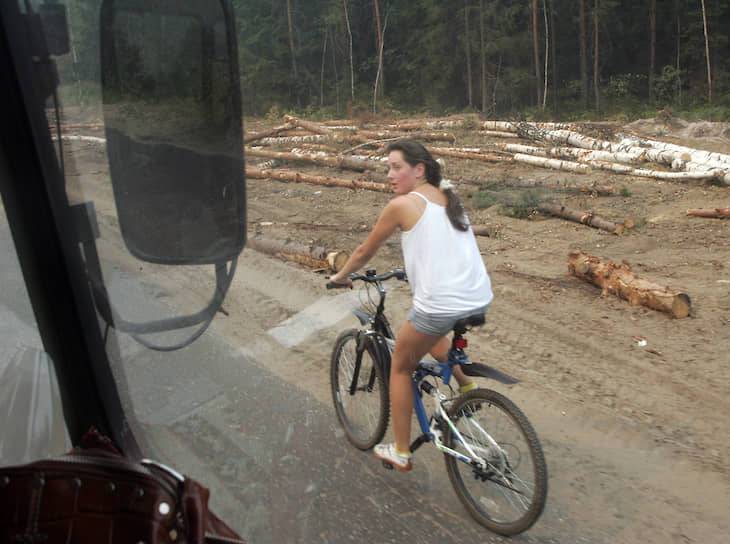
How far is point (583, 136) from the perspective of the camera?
687 inches

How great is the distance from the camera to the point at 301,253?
7.35 meters

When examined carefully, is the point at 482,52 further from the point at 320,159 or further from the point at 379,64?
the point at 320,159

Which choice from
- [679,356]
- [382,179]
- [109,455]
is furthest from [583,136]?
[109,455]

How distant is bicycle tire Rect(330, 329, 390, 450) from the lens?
3512 mm

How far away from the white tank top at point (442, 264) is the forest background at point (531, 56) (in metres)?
23.8

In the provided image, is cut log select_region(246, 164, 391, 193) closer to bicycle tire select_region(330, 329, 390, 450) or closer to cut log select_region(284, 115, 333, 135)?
cut log select_region(284, 115, 333, 135)

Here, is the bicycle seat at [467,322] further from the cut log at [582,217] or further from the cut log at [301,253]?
the cut log at [582,217]

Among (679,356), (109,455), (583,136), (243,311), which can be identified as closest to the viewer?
(109,455)

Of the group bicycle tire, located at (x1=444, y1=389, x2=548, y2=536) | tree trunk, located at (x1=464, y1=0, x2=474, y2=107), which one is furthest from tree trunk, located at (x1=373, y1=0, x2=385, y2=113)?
bicycle tire, located at (x1=444, y1=389, x2=548, y2=536)

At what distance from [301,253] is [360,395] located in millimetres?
3871

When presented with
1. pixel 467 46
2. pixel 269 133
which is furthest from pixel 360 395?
pixel 467 46

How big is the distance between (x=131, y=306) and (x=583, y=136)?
1789cm

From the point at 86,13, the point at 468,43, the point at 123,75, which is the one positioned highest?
the point at 468,43

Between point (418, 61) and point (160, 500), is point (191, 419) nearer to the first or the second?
point (160, 500)
